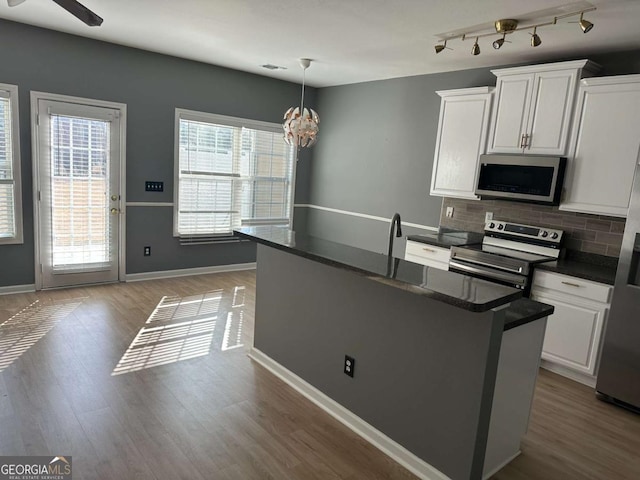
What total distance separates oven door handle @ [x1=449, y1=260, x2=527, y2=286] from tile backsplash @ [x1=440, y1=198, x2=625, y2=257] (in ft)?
2.28

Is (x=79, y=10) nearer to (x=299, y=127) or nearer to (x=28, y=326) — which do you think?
(x=299, y=127)

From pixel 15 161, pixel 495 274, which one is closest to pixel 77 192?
pixel 15 161

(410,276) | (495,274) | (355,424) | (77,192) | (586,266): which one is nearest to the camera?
(410,276)

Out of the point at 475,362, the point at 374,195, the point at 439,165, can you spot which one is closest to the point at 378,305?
the point at 475,362

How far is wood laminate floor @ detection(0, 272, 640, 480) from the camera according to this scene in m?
2.22

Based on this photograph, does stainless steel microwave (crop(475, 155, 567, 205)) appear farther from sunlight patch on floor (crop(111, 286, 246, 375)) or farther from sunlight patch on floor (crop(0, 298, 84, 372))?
sunlight patch on floor (crop(0, 298, 84, 372))

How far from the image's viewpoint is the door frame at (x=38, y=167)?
4.36 m

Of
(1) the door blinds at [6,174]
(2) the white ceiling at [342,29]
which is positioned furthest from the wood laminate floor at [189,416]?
(2) the white ceiling at [342,29]

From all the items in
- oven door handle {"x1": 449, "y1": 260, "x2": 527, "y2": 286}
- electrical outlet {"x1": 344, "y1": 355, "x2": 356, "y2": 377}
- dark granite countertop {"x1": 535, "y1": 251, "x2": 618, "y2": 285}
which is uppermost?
dark granite countertop {"x1": 535, "y1": 251, "x2": 618, "y2": 285}

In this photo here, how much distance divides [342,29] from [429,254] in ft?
7.30

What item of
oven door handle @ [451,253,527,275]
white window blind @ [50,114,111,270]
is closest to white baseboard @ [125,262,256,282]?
white window blind @ [50,114,111,270]

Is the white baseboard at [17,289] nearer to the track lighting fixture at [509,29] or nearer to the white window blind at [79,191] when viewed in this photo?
the white window blind at [79,191]

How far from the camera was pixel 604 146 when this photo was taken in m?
3.38

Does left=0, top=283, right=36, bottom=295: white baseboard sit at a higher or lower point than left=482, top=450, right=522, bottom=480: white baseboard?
higher
